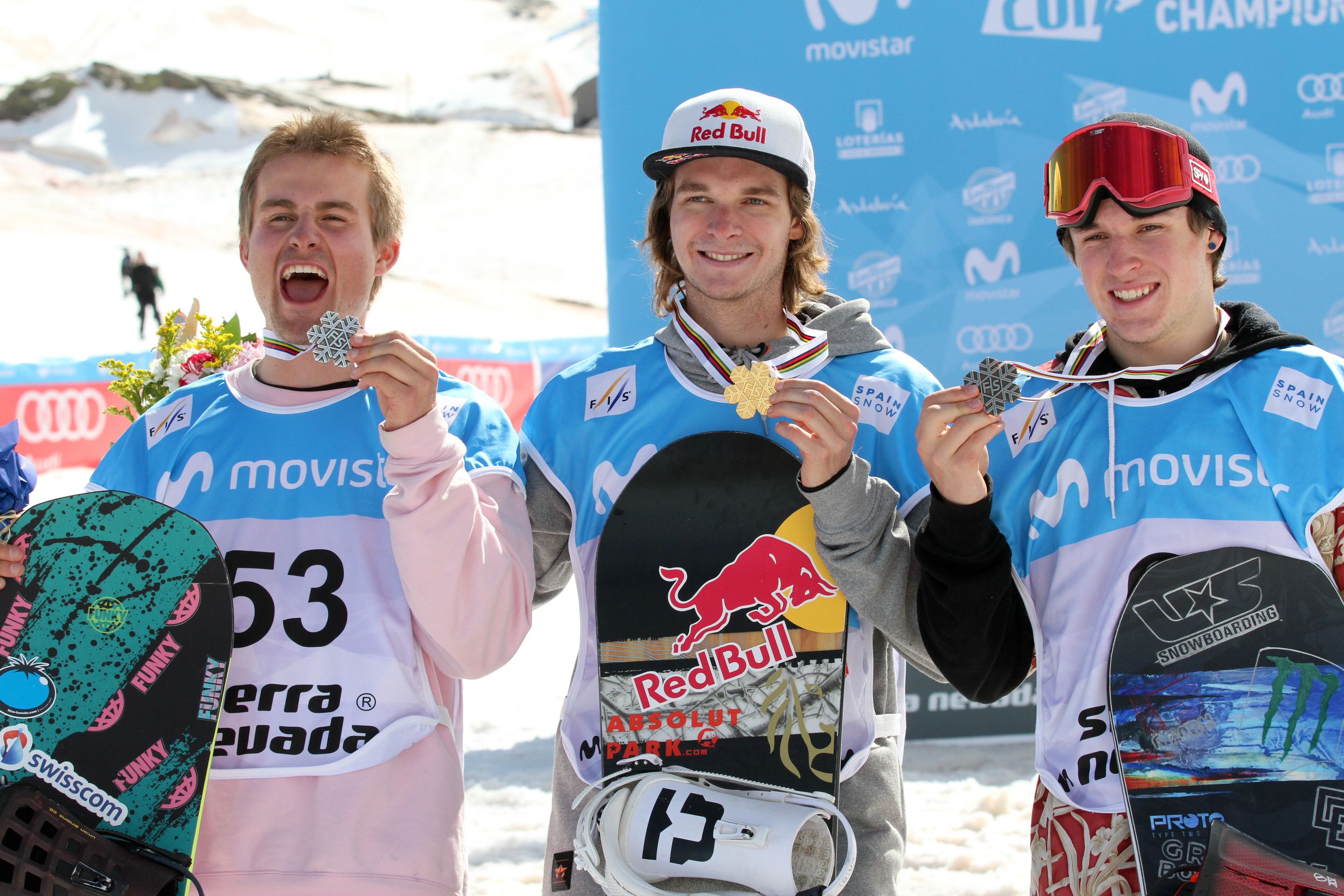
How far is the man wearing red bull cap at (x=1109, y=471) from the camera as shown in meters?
1.67

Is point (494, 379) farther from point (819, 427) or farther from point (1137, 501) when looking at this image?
point (1137, 501)

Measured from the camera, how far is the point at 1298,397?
1.69m

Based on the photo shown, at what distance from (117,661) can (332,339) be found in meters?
0.68

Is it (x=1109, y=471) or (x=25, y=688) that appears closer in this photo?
(x=1109, y=471)

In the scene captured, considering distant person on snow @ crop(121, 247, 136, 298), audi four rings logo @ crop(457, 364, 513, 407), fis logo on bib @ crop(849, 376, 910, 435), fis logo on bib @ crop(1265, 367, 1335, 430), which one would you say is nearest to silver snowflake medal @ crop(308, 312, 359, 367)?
fis logo on bib @ crop(849, 376, 910, 435)

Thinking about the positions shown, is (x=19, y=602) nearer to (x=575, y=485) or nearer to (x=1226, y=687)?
(x=575, y=485)

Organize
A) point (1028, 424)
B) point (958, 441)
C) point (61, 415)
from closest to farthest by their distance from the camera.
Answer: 1. point (958, 441)
2. point (1028, 424)
3. point (61, 415)

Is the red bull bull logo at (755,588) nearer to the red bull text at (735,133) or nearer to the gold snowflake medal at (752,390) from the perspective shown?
the gold snowflake medal at (752,390)

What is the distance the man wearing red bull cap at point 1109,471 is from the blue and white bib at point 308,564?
0.80 metres

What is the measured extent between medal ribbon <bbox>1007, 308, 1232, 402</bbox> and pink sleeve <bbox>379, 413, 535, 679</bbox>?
868mm

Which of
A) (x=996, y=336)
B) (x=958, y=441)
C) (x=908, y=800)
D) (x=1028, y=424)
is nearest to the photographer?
(x=958, y=441)

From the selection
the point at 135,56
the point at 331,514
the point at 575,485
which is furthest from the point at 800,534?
the point at 135,56

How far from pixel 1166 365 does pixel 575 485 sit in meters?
1.02

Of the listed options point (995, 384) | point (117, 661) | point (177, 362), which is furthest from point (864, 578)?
point (177, 362)
